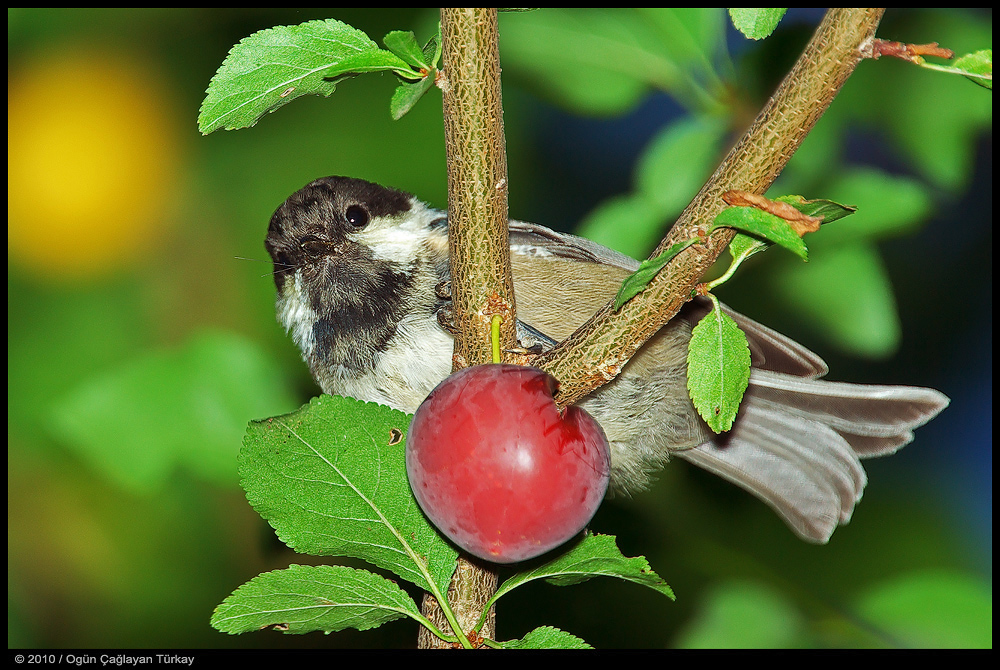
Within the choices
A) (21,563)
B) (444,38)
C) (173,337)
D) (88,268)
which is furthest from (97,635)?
(444,38)

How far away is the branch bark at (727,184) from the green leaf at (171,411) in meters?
1.53

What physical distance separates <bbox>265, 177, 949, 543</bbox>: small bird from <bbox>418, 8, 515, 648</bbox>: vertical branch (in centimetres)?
77

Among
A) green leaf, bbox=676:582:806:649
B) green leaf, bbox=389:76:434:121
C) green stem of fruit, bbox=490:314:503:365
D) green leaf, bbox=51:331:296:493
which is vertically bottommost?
green leaf, bbox=676:582:806:649

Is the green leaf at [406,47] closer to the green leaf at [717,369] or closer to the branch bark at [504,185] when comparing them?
the branch bark at [504,185]

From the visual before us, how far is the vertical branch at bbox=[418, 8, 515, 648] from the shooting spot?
1.36 m

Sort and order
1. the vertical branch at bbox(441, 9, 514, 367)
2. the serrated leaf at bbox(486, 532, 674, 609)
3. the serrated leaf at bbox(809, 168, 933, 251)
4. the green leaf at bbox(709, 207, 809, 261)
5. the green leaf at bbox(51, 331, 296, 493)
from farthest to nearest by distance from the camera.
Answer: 1. the green leaf at bbox(51, 331, 296, 493)
2. the serrated leaf at bbox(809, 168, 933, 251)
3. the serrated leaf at bbox(486, 532, 674, 609)
4. the vertical branch at bbox(441, 9, 514, 367)
5. the green leaf at bbox(709, 207, 809, 261)

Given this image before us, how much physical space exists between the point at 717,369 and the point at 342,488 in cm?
73

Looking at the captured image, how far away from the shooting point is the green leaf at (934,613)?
6.84ft

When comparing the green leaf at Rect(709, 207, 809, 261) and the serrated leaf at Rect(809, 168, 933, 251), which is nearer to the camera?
the green leaf at Rect(709, 207, 809, 261)

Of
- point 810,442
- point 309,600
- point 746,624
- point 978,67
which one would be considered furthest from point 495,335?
point 810,442

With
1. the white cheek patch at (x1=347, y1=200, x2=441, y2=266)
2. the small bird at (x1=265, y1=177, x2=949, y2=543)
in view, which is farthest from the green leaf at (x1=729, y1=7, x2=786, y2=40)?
the white cheek patch at (x1=347, y1=200, x2=441, y2=266)

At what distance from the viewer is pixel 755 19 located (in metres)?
1.31

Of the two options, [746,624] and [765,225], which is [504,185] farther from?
[746,624]

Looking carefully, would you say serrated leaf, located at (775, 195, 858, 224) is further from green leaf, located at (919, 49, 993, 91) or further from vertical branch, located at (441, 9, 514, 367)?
vertical branch, located at (441, 9, 514, 367)
